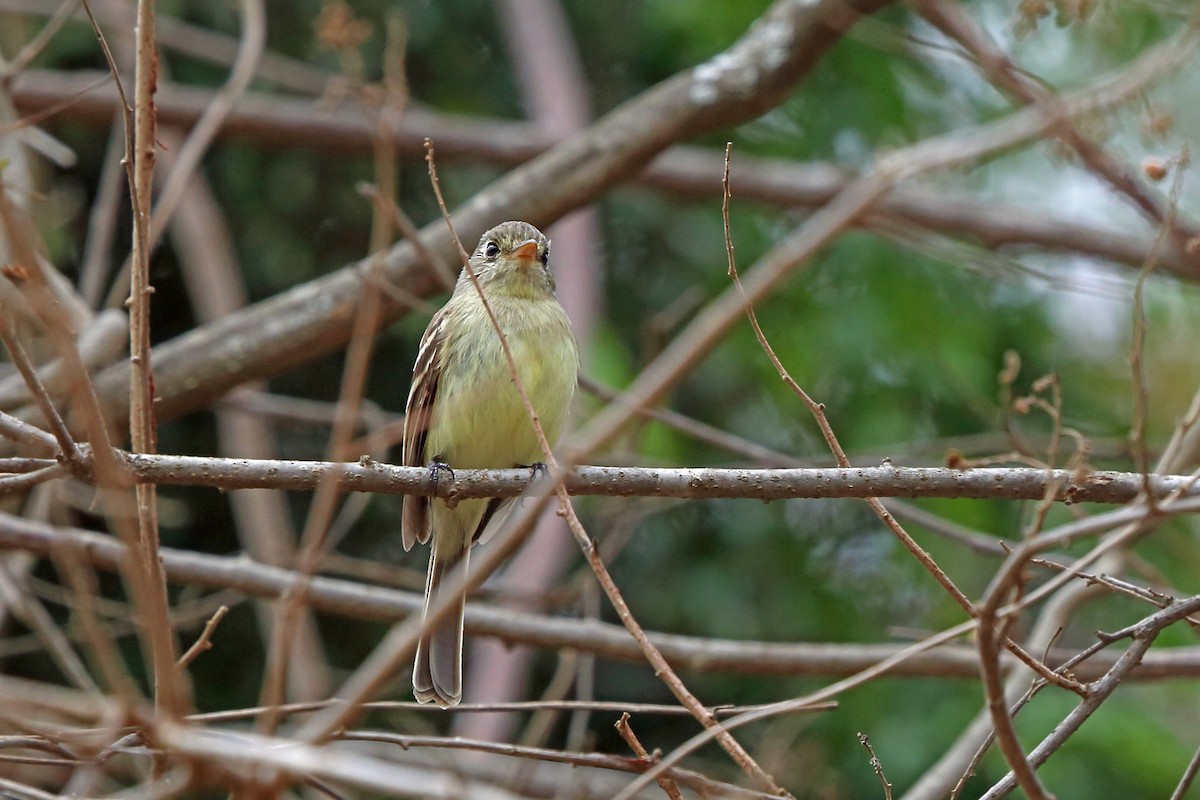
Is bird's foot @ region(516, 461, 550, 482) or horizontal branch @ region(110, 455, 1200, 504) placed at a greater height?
bird's foot @ region(516, 461, 550, 482)

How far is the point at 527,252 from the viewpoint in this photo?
17.1 ft

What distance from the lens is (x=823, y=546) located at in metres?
7.98

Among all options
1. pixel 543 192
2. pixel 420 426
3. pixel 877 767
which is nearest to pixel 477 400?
pixel 420 426

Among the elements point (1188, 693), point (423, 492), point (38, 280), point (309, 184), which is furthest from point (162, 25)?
point (1188, 693)

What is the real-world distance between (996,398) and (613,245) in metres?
2.64

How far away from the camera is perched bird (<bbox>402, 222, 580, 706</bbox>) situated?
15.5ft

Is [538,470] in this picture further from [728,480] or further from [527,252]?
[527,252]

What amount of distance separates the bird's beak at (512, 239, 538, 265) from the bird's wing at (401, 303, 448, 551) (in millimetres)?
439

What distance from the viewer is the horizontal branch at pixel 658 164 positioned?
23.5 ft

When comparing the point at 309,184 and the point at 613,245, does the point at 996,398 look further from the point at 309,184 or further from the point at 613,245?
the point at 309,184

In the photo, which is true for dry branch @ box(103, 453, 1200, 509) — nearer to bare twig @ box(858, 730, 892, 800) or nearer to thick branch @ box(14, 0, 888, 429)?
bare twig @ box(858, 730, 892, 800)

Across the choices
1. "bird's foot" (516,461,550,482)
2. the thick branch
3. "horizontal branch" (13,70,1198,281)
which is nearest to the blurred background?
"horizontal branch" (13,70,1198,281)

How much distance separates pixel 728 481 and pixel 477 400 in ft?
5.59

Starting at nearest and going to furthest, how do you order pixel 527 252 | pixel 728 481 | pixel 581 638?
1. pixel 728 481
2. pixel 581 638
3. pixel 527 252
